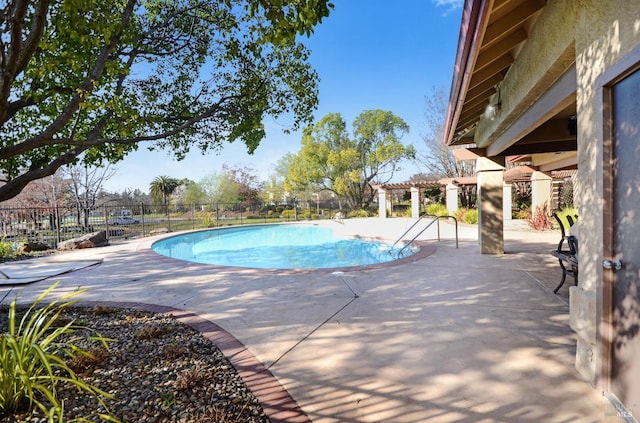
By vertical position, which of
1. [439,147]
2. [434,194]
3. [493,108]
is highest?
[439,147]

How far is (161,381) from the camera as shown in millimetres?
2619

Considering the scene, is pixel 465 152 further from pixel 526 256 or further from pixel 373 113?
pixel 373 113

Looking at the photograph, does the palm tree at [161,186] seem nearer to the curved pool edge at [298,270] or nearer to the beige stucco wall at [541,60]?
Answer: the curved pool edge at [298,270]

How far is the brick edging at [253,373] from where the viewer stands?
88.5 inches

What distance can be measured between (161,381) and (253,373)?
2.34 feet

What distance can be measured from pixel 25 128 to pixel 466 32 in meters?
7.00

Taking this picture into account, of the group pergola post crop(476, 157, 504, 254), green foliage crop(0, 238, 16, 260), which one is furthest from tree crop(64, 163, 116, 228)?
pergola post crop(476, 157, 504, 254)

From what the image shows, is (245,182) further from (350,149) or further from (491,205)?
(491,205)

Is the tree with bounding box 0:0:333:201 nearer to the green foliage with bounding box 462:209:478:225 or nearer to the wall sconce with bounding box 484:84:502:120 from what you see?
the wall sconce with bounding box 484:84:502:120

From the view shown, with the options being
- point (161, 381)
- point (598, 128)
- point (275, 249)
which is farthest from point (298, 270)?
point (275, 249)

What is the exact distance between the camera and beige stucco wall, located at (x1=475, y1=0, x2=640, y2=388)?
2125 mm

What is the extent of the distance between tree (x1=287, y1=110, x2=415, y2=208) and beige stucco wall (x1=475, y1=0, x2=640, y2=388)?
2319 centimetres

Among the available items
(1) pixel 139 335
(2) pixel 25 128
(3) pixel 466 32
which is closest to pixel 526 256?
(3) pixel 466 32

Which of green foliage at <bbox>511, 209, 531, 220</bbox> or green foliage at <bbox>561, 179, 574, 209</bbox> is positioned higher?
green foliage at <bbox>561, 179, 574, 209</bbox>
